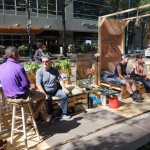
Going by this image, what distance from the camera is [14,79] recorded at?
3.96 metres

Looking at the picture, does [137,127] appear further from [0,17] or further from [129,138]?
[0,17]

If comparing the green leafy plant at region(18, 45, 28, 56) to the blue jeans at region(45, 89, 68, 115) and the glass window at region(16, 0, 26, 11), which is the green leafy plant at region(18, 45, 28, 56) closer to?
the glass window at region(16, 0, 26, 11)

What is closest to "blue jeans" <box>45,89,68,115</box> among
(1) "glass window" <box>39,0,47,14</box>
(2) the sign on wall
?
(2) the sign on wall

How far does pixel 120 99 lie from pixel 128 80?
65 cm

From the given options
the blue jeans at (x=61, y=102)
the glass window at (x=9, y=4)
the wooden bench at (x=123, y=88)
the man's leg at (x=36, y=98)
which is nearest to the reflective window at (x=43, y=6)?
the glass window at (x=9, y=4)

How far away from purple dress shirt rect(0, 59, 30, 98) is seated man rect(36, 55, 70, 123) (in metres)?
1.25

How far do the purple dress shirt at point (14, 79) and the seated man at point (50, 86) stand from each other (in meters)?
1.25

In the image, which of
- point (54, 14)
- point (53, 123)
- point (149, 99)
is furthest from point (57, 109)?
point (54, 14)

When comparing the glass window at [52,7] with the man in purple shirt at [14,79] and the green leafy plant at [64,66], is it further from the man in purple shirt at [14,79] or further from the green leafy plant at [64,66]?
the man in purple shirt at [14,79]

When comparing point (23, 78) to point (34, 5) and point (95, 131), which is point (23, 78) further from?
point (34, 5)

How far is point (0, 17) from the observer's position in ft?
79.8

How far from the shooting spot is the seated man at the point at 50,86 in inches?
209

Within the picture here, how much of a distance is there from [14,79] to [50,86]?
5.02ft

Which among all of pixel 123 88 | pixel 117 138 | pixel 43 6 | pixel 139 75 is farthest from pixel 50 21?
pixel 117 138
